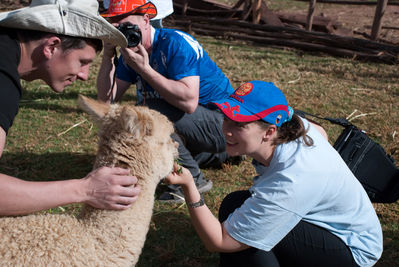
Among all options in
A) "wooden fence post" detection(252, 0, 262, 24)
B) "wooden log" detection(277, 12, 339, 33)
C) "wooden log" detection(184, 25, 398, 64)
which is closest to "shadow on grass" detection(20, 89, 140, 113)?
"wooden log" detection(184, 25, 398, 64)

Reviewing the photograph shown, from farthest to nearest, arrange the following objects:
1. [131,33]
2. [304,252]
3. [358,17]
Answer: [358,17]
[131,33]
[304,252]

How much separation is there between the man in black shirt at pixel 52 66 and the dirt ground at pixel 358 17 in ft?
32.8

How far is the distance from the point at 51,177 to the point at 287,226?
2.99 metres

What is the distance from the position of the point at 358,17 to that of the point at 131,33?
1317 cm

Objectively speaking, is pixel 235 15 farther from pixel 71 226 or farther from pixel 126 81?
pixel 71 226

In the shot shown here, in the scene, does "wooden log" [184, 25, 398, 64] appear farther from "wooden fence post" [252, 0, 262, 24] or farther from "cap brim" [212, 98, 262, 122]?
"cap brim" [212, 98, 262, 122]

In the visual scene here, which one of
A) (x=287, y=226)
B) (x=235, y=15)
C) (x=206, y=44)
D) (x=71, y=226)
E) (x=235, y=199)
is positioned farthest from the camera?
(x=235, y=15)

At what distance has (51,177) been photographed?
14.9 ft

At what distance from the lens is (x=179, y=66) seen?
3826 millimetres

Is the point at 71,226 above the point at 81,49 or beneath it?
beneath

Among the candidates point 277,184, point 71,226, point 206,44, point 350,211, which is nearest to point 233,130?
point 277,184

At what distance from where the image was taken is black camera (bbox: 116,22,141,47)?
3.48m

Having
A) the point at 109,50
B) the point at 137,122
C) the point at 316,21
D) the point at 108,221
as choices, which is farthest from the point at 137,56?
the point at 316,21

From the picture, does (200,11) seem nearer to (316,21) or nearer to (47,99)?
(316,21)
